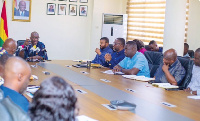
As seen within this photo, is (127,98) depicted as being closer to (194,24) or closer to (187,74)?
(187,74)

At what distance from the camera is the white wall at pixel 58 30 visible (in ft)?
31.9

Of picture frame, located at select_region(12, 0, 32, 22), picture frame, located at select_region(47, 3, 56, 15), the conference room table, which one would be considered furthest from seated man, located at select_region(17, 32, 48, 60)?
picture frame, located at select_region(47, 3, 56, 15)

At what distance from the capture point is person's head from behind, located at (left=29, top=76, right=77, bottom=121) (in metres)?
1.44

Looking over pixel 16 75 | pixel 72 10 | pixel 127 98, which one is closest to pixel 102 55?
pixel 127 98

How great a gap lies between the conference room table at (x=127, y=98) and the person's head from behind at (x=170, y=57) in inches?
16.7

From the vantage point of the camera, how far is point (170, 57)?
15.1 ft

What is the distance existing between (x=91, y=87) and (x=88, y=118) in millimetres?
1457

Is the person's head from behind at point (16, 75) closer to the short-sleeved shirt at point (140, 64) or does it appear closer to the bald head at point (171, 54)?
the bald head at point (171, 54)

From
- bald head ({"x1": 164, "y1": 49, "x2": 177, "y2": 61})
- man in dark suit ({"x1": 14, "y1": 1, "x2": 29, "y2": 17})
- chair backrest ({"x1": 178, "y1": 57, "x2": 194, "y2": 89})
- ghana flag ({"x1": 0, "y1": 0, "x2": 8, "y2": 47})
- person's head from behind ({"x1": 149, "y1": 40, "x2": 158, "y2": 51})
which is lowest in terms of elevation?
chair backrest ({"x1": 178, "y1": 57, "x2": 194, "y2": 89})

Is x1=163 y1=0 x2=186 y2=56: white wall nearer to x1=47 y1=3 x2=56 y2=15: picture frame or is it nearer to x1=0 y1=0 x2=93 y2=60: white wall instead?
x1=0 y1=0 x2=93 y2=60: white wall

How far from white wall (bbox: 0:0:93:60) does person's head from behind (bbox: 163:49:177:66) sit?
603 cm

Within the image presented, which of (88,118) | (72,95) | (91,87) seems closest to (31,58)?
(91,87)

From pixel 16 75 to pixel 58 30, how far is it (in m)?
8.08

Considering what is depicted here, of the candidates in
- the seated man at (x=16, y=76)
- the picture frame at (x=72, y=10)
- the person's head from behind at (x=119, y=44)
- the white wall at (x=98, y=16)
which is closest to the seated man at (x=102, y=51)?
the person's head from behind at (x=119, y=44)
